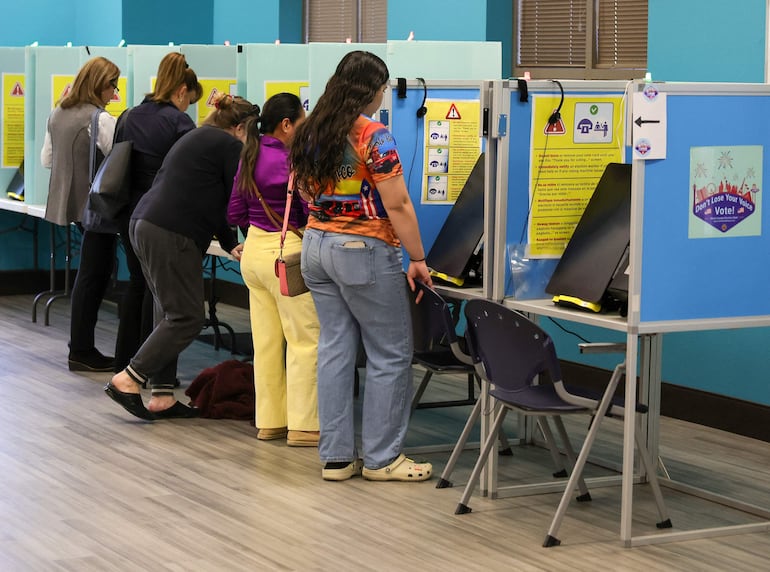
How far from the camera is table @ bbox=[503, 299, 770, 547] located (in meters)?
3.80

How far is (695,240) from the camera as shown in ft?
12.6

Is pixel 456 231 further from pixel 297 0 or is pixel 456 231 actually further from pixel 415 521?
pixel 297 0

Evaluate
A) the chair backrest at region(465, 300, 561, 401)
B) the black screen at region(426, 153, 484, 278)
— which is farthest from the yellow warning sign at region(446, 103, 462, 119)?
the chair backrest at region(465, 300, 561, 401)

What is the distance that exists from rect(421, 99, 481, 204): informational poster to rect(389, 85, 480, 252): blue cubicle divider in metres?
0.02

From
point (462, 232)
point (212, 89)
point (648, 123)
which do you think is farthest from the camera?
point (212, 89)

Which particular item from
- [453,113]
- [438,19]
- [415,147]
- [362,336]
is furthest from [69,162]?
[362,336]

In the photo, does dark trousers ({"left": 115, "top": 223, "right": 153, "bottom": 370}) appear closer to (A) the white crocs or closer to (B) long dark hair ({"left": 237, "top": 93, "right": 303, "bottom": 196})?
(B) long dark hair ({"left": 237, "top": 93, "right": 303, "bottom": 196})

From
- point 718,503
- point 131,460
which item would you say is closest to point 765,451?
point 718,503

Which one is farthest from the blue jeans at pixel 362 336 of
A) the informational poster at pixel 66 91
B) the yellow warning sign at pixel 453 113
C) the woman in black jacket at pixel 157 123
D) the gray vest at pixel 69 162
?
the informational poster at pixel 66 91

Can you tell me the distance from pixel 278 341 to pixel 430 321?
79 cm

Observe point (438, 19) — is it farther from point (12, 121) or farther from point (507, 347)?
point (507, 347)

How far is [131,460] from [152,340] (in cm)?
71

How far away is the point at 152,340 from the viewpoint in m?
5.39

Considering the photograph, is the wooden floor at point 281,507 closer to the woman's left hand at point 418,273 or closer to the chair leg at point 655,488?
the chair leg at point 655,488
